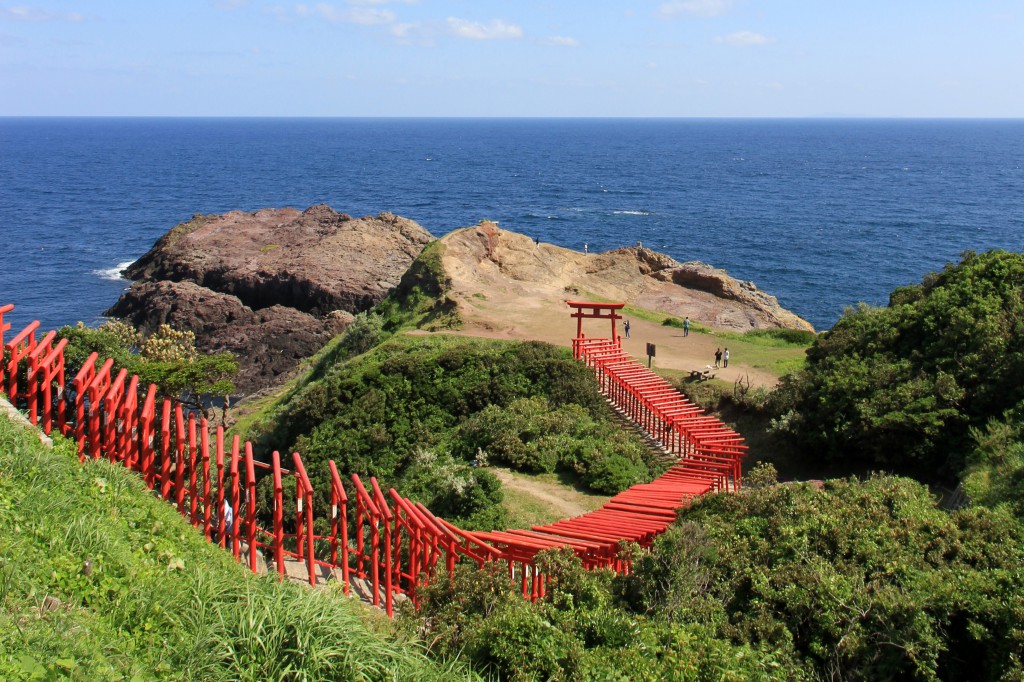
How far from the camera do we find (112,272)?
6881cm

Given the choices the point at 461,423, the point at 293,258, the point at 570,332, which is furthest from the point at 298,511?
the point at 293,258

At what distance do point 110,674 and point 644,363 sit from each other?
23.5m

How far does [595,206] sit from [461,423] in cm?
8866

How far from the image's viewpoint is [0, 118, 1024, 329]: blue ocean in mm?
69000

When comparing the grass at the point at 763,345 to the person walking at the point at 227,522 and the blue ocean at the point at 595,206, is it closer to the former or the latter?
the person walking at the point at 227,522

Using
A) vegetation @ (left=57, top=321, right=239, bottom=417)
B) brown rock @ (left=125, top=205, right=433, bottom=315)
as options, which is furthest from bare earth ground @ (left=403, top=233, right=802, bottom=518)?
brown rock @ (left=125, top=205, right=433, bottom=315)

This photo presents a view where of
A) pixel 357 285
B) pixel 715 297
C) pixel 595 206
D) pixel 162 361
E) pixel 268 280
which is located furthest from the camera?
pixel 595 206

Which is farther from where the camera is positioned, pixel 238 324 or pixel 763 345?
pixel 238 324

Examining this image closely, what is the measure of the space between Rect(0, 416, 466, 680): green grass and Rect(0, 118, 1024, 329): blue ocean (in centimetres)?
4708

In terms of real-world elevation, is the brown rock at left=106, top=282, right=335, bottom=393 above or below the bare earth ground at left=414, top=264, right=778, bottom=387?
below

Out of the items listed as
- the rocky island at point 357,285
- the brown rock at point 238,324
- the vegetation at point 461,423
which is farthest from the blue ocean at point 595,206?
the vegetation at point 461,423

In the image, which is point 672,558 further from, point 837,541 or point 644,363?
point 644,363

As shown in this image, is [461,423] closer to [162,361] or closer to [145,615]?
[162,361]

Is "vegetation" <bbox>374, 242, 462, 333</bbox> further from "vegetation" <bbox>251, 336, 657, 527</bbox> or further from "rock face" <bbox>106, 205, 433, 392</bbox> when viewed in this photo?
"rock face" <bbox>106, 205, 433, 392</bbox>
